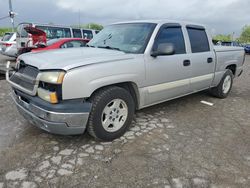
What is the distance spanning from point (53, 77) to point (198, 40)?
3.29m

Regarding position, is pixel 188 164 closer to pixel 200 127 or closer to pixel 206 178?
pixel 206 178

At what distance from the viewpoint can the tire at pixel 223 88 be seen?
5.53 m

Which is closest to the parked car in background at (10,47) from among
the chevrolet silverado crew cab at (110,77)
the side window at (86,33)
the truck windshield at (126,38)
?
the side window at (86,33)

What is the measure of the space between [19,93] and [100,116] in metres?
1.20

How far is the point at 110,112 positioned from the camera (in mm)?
3182

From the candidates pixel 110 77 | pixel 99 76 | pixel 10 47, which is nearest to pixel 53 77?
pixel 99 76

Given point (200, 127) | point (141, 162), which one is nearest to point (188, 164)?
point (141, 162)

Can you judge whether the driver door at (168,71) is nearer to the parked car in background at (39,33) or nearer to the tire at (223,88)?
the tire at (223,88)

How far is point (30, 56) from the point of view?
3.25 m

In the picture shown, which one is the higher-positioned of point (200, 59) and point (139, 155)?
point (200, 59)

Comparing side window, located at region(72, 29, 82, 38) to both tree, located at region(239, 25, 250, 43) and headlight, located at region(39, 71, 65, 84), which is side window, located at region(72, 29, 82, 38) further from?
tree, located at region(239, 25, 250, 43)

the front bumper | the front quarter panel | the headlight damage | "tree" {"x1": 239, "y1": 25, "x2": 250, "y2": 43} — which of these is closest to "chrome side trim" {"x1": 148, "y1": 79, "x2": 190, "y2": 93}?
the front quarter panel

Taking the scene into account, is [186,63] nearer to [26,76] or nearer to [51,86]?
[51,86]

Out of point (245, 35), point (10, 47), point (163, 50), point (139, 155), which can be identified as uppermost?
point (245, 35)
